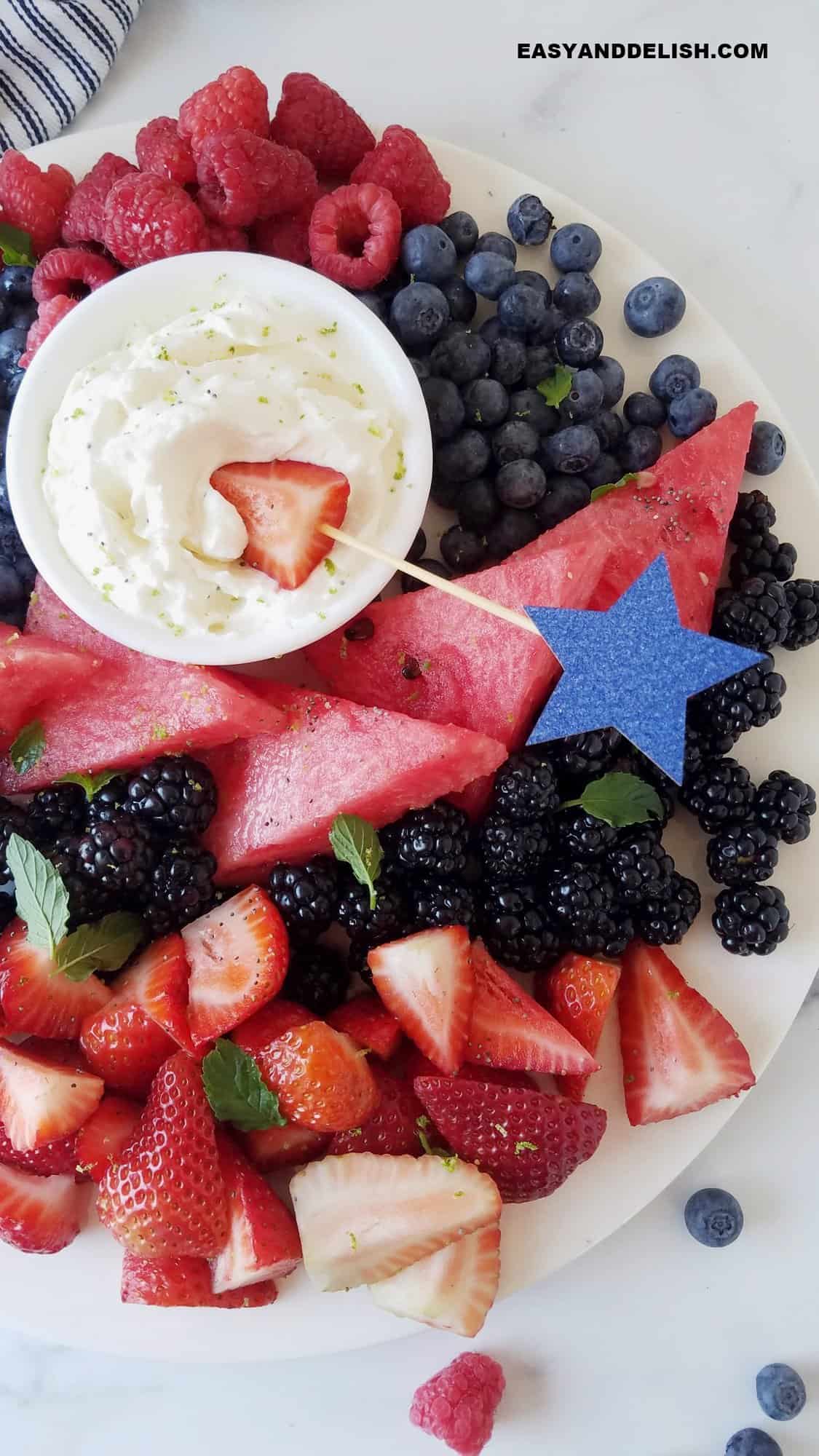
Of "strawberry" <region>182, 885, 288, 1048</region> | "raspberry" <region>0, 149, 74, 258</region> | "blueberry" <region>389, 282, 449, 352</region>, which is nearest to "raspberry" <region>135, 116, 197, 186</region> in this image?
"raspberry" <region>0, 149, 74, 258</region>

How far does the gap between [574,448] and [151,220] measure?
833 millimetres

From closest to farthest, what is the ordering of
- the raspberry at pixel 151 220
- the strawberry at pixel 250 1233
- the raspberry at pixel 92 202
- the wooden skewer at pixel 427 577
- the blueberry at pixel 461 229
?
the wooden skewer at pixel 427 577, the strawberry at pixel 250 1233, the raspberry at pixel 151 220, the raspberry at pixel 92 202, the blueberry at pixel 461 229

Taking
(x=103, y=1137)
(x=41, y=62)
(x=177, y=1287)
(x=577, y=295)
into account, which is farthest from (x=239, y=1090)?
(x=41, y=62)

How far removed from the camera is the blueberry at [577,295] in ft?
6.84

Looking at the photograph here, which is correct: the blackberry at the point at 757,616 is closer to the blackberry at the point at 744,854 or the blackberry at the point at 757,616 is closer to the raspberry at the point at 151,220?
the blackberry at the point at 744,854

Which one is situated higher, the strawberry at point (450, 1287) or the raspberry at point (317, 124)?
the raspberry at point (317, 124)

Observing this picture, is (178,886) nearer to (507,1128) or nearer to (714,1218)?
(507,1128)

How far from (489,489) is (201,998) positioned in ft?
3.44

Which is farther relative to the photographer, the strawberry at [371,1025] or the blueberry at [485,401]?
the blueberry at [485,401]

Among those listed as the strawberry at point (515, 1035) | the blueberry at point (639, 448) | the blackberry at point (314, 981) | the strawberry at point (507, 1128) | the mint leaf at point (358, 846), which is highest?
the blueberry at point (639, 448)

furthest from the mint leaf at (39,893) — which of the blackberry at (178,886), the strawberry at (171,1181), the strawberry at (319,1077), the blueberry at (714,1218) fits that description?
the blueberry at (714,1218)

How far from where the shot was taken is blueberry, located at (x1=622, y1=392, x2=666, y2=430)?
2098 millimetres

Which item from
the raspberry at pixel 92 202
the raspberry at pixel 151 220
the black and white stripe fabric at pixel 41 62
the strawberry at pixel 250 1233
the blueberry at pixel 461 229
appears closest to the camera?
the strawberry at pixel 250 1233

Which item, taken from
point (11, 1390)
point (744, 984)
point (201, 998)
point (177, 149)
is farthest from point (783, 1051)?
point (177, 149)
